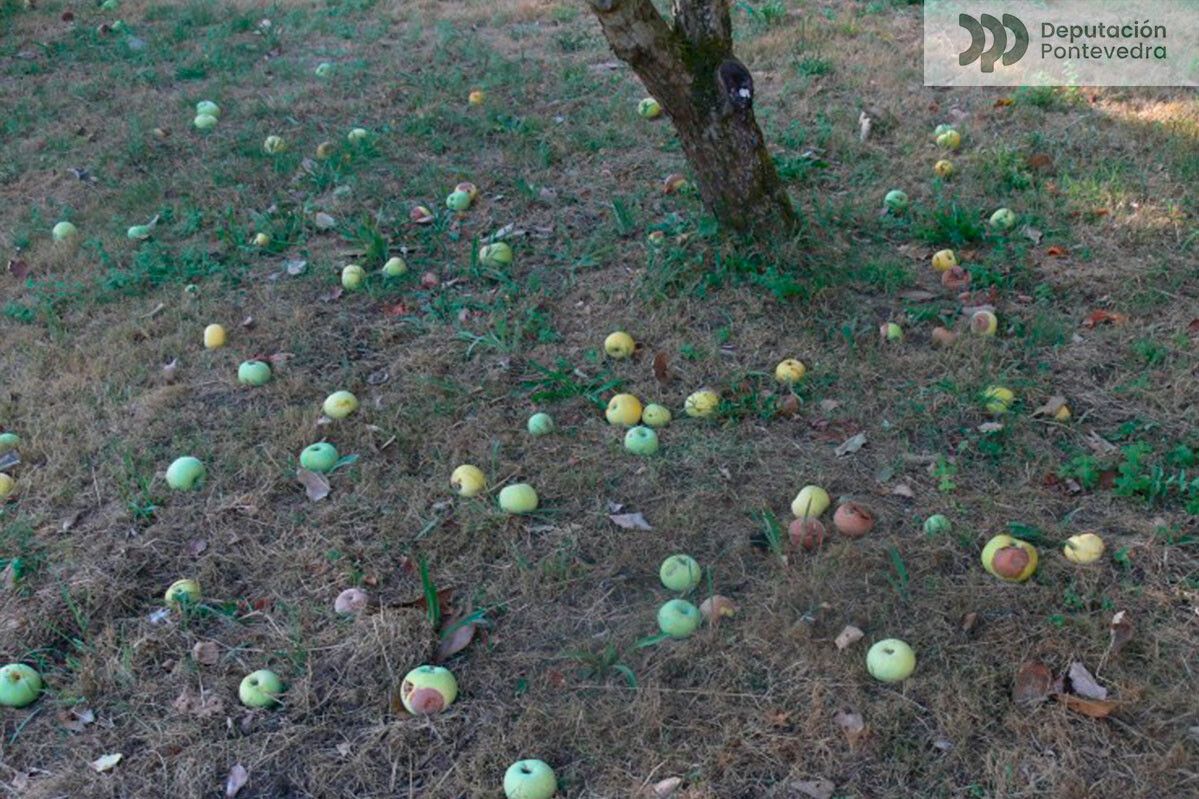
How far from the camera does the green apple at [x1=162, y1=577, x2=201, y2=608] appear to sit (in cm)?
320

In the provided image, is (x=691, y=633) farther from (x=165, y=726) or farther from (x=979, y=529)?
(x=165, y=726)

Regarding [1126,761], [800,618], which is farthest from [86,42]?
[1126,761]

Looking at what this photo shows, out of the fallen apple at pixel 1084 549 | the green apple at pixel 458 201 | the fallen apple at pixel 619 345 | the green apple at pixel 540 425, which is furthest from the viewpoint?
the green apple at pixel 458 201

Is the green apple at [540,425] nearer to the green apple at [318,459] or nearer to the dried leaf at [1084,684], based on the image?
the green apple at [318,459]

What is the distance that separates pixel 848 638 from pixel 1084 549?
0.79m

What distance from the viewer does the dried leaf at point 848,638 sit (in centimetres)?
293

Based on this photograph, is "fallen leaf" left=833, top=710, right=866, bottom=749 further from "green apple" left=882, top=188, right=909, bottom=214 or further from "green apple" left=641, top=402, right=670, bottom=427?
"green apple" left=882, top=188, right=909, bottom=214

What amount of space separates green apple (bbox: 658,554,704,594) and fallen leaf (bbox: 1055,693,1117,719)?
1031 millimetres

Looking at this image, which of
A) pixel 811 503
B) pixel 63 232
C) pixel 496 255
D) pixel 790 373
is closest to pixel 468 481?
pixel 811 503

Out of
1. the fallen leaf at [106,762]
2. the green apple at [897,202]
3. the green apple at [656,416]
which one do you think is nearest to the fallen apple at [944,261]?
the green apple at [897,202]

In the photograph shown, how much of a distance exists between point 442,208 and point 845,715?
11.3 ft

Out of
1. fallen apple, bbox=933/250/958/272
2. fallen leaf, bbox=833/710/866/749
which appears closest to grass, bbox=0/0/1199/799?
fallen leaf, bbox=833/710/866/749

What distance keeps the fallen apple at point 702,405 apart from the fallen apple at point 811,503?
571mm

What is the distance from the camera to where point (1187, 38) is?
21.6 ft
